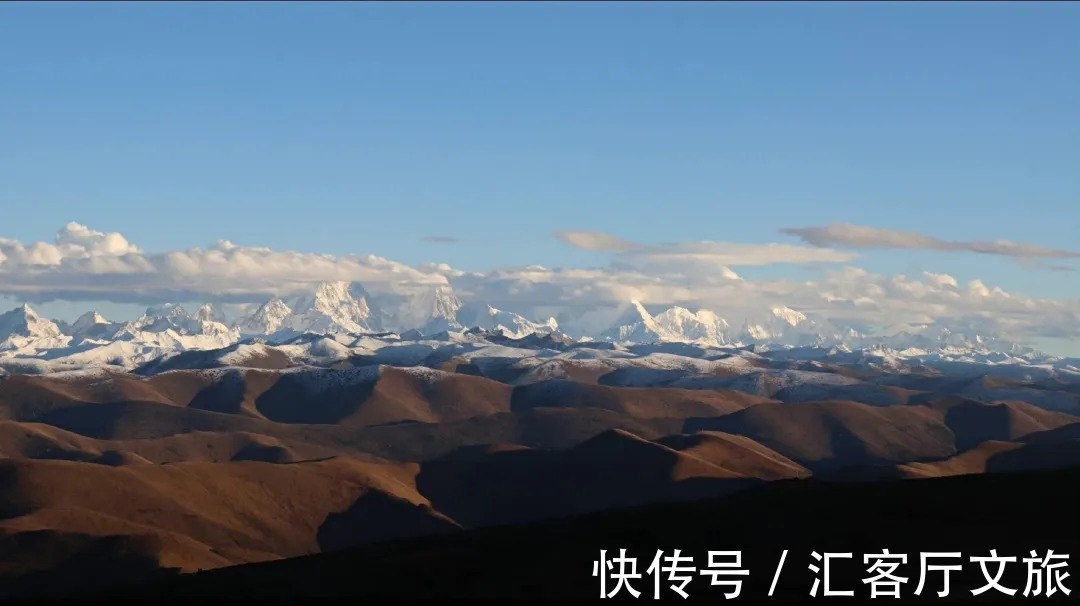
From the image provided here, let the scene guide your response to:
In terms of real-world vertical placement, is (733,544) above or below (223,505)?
above

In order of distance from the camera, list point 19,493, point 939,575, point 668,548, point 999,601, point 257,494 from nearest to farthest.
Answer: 1. point 999,601
2. point 939,575
3. point 668,548
4. point 19,493
5. point 257,494

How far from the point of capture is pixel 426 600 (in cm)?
6228

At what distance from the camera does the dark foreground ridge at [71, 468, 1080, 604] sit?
59.2m

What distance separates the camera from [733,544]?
227 feet

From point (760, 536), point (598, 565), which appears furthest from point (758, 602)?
point (760, 536)

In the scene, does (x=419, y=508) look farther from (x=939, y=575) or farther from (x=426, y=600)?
(x=939, y=575)

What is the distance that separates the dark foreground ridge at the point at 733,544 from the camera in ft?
194

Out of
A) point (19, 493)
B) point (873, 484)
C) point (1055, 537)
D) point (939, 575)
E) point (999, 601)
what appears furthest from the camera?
point (19, 493)

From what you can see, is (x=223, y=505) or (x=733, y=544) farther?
(x=223, y=505)

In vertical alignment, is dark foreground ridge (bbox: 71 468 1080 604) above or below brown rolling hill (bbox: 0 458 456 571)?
above

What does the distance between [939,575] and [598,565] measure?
17.4 m

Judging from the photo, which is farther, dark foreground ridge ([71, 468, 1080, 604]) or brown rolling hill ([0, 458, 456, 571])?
brown rolling hill ([0, 458, 456, 571])

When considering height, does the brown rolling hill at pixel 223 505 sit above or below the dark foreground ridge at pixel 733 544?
below

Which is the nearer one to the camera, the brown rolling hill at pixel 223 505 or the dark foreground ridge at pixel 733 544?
the dark foreground ridge at pixel 733 544
